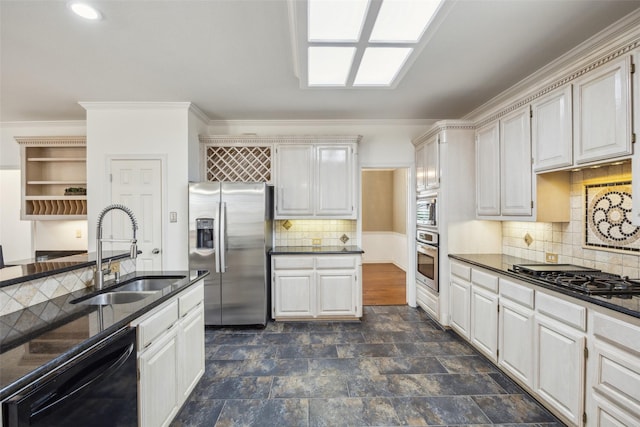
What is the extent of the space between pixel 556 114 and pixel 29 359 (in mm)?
3232

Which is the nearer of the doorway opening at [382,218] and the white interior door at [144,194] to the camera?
the white interior door at [144,194]

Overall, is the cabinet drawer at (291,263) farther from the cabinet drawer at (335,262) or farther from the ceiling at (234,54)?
the ceiling at (234,54)

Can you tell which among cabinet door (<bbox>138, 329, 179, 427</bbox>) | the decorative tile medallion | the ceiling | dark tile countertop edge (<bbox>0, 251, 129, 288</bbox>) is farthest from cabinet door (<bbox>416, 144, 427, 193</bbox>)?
dark tile countertop edge (<bbox>0, 251, 129, 288</bbox>)

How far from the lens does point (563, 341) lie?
174cm

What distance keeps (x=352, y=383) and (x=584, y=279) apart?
179 centimetres

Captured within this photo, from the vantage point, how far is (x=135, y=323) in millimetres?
1376

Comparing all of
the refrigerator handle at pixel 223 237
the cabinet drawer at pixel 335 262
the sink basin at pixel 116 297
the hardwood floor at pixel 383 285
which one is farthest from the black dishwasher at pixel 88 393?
the hardwood floor at pixel 383 285

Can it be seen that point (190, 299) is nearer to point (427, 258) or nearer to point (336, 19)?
point (336, 19)

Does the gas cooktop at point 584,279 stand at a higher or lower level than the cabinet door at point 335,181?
lower

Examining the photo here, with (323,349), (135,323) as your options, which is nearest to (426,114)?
(323,349)

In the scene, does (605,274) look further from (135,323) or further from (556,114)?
(135,323)

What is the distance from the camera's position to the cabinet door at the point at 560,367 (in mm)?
1636

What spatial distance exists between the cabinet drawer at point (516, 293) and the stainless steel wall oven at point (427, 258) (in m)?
1.02

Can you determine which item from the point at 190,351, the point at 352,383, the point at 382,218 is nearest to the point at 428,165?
the point at 352,383
